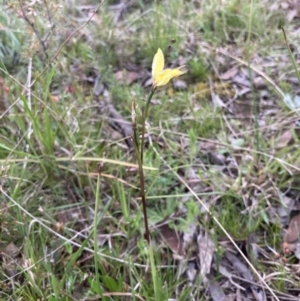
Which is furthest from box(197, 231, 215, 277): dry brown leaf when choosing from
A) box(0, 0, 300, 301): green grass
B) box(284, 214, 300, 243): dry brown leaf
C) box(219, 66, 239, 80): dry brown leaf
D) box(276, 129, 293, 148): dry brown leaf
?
box(219, 66, 239, 80): dry brown leaf

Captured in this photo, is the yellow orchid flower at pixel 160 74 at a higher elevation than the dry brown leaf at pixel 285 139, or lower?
higher

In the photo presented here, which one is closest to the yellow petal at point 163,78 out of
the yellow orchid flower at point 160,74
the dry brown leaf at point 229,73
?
the yellow orchid flower at point 160,74

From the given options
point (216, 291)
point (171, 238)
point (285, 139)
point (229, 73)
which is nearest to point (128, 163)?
point (171, 238)

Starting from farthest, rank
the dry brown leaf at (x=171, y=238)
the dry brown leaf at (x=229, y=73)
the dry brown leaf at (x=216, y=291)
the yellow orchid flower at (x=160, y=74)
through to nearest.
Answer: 1. the dry brown leaf at (x=229, y=73)
2. the dry brown leaf at (x=171, y=238)
3. the dry brown leaf at (x=216, y=291)
4. the yellow orchid flower at (x=160, y=74)

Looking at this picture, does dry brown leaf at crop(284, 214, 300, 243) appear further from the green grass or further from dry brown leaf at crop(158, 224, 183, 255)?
dry brown leaf at crop(158, 224, 183, 255)

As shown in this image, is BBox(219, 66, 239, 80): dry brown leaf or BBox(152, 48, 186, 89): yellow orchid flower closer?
BBox(152, 48, 186, 89): yellow orchid flower

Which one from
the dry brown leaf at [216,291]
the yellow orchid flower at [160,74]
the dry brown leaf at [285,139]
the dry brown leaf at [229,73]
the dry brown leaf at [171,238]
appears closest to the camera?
the yellow orchid flower at [160,74]

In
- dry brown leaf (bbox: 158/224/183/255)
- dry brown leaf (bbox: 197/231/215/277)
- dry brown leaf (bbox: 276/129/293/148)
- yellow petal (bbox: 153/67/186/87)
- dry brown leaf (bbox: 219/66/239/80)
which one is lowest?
dry brown leaf (bbox: 197/231/215/277)

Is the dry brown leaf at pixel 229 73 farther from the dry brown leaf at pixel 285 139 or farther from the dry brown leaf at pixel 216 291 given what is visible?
the dry brown leaf at pixel 216 291
